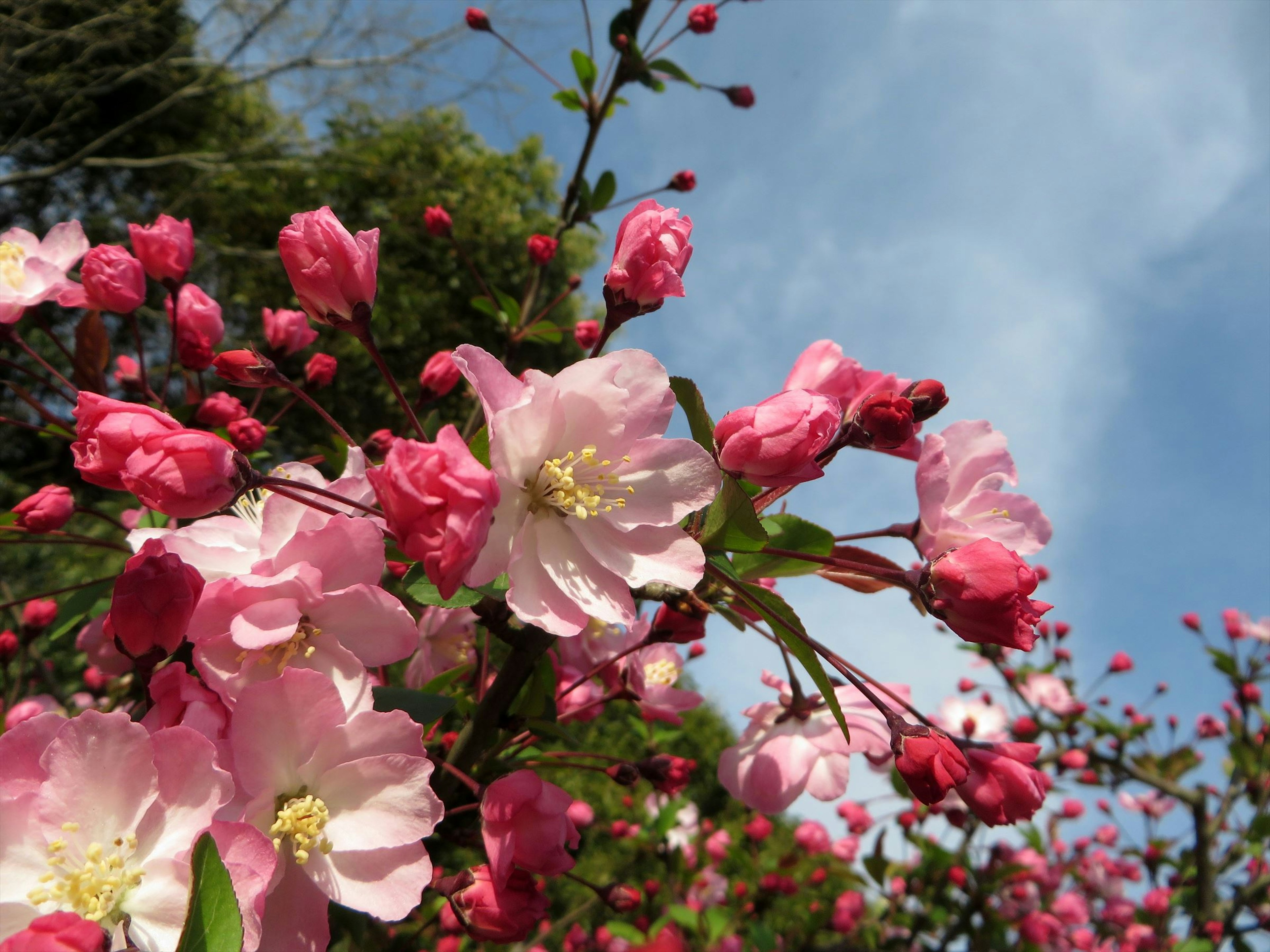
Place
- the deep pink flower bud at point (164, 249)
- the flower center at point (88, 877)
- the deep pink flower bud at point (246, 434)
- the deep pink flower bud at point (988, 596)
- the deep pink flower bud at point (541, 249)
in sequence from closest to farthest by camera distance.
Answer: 1. the flower center at point (88, 877)
2. the deep pink flower bud at point (988, 596)
3. the deep pink flower bud at point (246, 434)
4. the deep pink flower bud at point (164, 249)
5. the deep pink flower bud at point (541, 249)

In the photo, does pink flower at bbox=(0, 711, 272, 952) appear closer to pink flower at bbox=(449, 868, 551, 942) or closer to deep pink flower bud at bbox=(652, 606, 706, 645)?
pink flower at bbox=(449, 868, 551, 942)

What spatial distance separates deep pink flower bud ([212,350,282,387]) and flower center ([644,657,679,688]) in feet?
2.87

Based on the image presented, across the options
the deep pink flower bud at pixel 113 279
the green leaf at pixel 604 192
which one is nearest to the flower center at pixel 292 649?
the deep pink flower bud at pixel 113 279

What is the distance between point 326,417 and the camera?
3.12 ft

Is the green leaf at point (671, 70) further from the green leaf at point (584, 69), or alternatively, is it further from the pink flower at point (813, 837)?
the pink flower at point (813, 837)

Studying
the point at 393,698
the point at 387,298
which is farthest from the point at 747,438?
the point at 387,298

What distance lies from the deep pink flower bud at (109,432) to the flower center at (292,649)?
0.22 metres

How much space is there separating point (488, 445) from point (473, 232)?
Answer: 804 centimetres

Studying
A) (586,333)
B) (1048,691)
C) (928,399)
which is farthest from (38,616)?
(1048,691)

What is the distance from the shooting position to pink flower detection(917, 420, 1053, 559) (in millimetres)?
995

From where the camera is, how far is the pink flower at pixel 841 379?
1.04m

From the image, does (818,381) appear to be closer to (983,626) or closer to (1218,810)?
(983,626)

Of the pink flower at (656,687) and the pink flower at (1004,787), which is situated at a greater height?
the pink flower at (1004,787)

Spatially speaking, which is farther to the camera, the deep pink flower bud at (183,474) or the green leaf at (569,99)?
the green leaf at (569,99)
